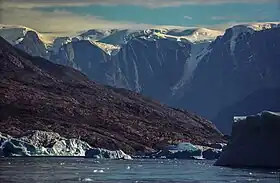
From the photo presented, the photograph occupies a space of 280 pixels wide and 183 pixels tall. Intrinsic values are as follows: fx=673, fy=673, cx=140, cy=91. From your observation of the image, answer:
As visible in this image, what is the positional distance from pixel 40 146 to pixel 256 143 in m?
96.9

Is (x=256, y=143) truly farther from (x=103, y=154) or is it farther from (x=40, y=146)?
(x=40, y=146)

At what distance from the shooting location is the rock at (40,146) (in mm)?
170000

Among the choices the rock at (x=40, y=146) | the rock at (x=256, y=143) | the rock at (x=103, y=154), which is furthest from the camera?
the rock at (x=103, y=154)

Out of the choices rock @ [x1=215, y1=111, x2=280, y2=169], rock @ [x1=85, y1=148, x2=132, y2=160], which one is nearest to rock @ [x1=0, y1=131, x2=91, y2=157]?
rock @ [x1=85, y1=148, x2=132, y2=160]

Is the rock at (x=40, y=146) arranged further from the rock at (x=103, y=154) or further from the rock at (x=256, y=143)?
the rock at (x=256, y=143)

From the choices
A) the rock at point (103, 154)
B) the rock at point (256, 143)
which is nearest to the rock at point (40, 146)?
the rock at point (103, 154)

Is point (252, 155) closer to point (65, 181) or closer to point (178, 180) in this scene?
point (178, 180)

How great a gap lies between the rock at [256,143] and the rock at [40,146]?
253ft

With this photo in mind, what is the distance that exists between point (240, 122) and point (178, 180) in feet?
106

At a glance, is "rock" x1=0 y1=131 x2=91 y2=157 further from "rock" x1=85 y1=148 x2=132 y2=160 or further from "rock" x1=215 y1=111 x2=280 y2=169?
"rock" x1=215 y1=111 x2=280 y2=169

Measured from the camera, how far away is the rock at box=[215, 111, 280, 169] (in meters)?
96.2

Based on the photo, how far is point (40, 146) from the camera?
604 feet

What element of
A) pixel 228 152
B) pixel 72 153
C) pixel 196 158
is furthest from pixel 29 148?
pixel 228 152

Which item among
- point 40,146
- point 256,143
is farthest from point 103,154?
point 256,143
